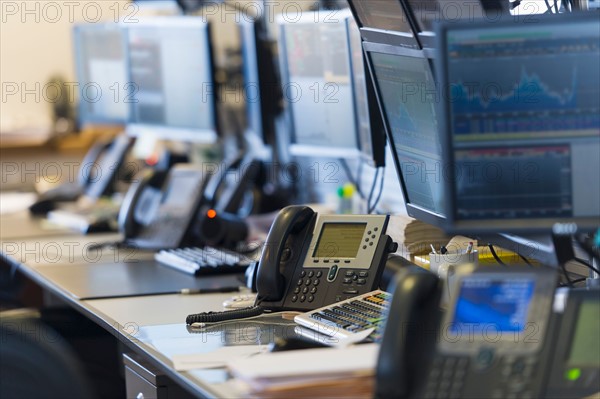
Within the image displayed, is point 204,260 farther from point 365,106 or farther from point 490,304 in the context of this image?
point 490,304

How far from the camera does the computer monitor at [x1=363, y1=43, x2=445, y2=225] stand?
1809 millimetres

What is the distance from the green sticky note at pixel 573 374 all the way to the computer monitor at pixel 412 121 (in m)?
0.48

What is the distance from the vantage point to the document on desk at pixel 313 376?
1.30 metres

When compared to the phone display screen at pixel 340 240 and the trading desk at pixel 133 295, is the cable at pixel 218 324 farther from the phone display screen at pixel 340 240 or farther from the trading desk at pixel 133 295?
the phone display screen at pixel 340 240

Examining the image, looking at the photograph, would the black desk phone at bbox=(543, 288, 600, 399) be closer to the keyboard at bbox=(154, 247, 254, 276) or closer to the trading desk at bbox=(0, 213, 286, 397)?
the trading desk at bbox=(0, 213, 286, 397)

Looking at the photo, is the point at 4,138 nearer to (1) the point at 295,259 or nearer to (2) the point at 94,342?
(2) the point at 94,342

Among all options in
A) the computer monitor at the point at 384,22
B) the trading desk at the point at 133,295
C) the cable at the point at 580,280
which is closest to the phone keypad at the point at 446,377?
the trading desk at the point at 133,295

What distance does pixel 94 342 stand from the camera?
2.71 meters

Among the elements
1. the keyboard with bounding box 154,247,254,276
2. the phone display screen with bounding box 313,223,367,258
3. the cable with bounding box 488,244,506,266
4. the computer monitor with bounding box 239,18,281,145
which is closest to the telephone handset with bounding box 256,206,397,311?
the phone display screen with bounding box 313,223,367,258

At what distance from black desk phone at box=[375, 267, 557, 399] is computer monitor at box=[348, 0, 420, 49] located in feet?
2.02

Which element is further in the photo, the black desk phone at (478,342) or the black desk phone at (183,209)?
the black desk phone at (183,209)

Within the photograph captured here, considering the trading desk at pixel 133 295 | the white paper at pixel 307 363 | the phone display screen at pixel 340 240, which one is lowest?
the trading desk at pixel 133 295

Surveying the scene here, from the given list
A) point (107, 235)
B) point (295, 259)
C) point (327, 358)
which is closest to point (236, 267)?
point (295, 259)

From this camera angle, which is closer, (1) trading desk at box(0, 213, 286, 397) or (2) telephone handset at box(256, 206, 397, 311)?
(1) trading desk at box(0, 213, 286, 397)
